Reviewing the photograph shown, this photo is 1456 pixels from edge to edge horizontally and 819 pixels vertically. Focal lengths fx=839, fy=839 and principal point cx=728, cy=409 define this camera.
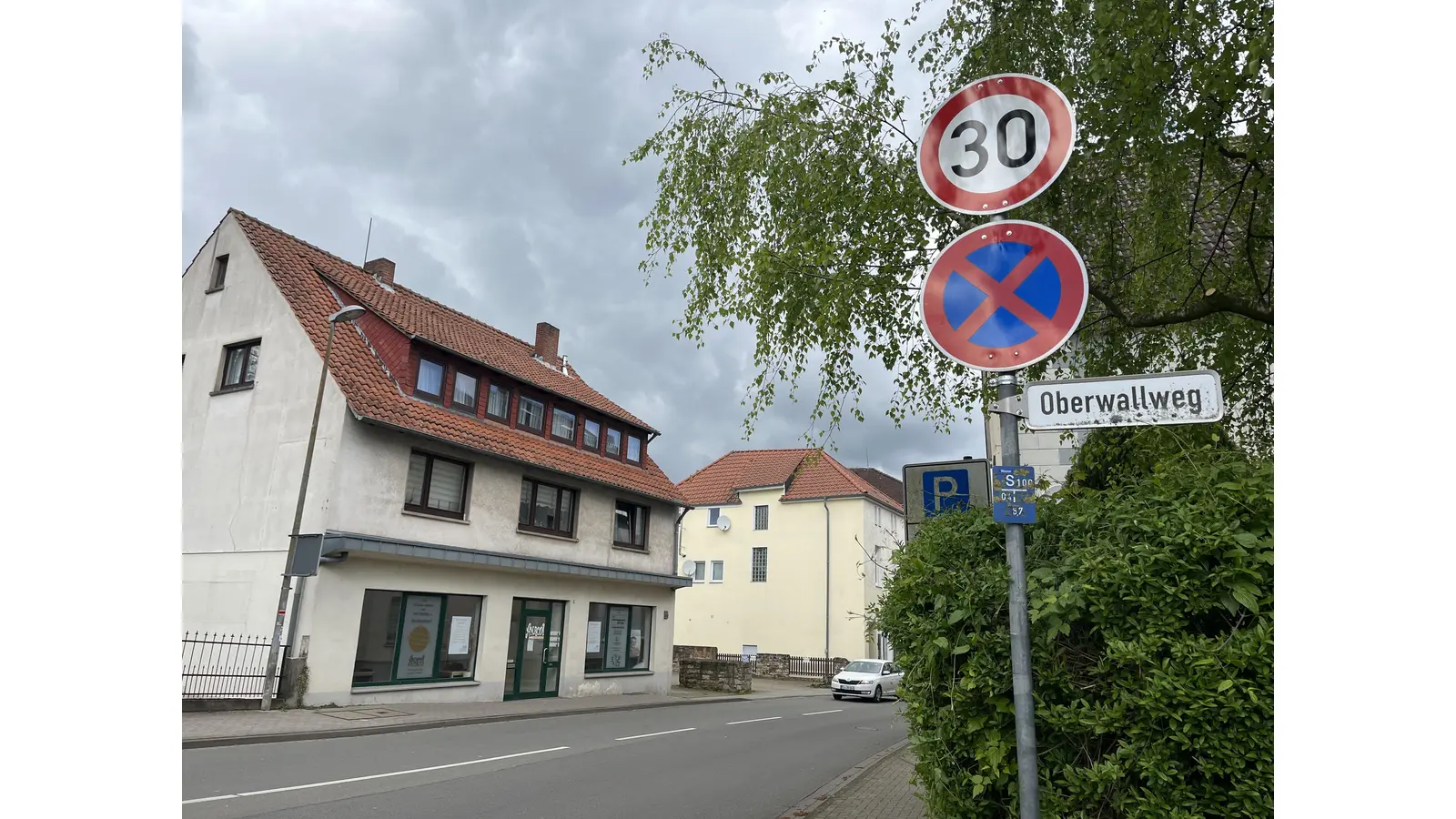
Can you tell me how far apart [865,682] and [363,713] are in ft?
59.3

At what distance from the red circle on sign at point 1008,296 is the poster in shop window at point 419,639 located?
18.4 meters

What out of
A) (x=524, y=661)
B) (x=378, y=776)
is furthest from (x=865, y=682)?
(x=378, y=776)

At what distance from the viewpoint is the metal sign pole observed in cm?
303

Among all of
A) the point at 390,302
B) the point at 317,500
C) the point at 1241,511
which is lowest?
the point at 1241,511

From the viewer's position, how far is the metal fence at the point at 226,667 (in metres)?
16.4

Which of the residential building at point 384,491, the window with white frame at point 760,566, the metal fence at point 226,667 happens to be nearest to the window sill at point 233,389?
the residential building at point 384,491

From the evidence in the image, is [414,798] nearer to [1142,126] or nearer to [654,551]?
[1142,126]

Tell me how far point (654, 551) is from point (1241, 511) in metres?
26.1

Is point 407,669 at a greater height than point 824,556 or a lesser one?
lesser

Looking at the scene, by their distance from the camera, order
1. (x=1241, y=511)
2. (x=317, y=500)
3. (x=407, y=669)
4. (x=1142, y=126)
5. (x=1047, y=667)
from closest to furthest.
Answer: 1. (x=1241, y=511)
2. (x=1047, y=667)
3. (x=1142, y=126)
4. (x=317, y=500)
5. (x=407, y=669)

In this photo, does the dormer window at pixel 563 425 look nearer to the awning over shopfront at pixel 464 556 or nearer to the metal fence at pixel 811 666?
→ the awning over shopfront at pixel 464 556

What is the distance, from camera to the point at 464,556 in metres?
19.8

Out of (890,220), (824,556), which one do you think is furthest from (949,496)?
(824,556)

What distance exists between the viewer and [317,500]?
17.7 m
